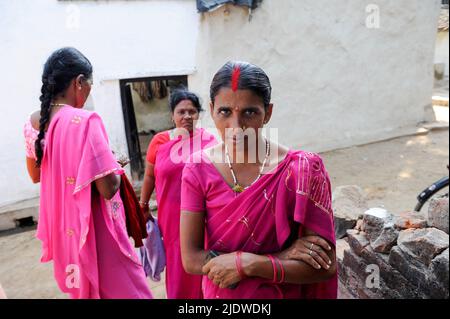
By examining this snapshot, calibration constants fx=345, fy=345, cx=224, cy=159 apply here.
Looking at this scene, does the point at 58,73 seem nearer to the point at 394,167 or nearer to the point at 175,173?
the point at 175,173

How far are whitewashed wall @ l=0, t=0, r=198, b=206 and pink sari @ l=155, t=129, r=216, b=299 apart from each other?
1.70 meters

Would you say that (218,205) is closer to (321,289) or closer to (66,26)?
(321,289)

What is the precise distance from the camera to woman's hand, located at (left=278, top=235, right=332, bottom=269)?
1.16m

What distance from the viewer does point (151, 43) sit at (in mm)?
4504

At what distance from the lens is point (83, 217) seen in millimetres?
1691

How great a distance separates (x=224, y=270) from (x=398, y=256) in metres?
1.30

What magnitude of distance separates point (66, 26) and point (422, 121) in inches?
292

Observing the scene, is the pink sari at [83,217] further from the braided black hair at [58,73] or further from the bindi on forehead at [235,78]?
the bindi on forehead at [235,78]

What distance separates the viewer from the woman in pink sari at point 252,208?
1.18 m

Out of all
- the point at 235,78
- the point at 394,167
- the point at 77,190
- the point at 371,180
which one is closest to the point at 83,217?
the point at 77,190

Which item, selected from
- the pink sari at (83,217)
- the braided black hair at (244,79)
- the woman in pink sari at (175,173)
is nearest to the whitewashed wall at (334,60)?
the woman in pink sari at (175,173)

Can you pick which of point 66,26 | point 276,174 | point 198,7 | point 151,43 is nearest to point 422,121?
point 198,7

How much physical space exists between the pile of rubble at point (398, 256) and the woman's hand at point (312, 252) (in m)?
0.86

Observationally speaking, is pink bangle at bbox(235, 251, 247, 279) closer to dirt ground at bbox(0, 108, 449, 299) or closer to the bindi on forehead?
the bindi on forehead
